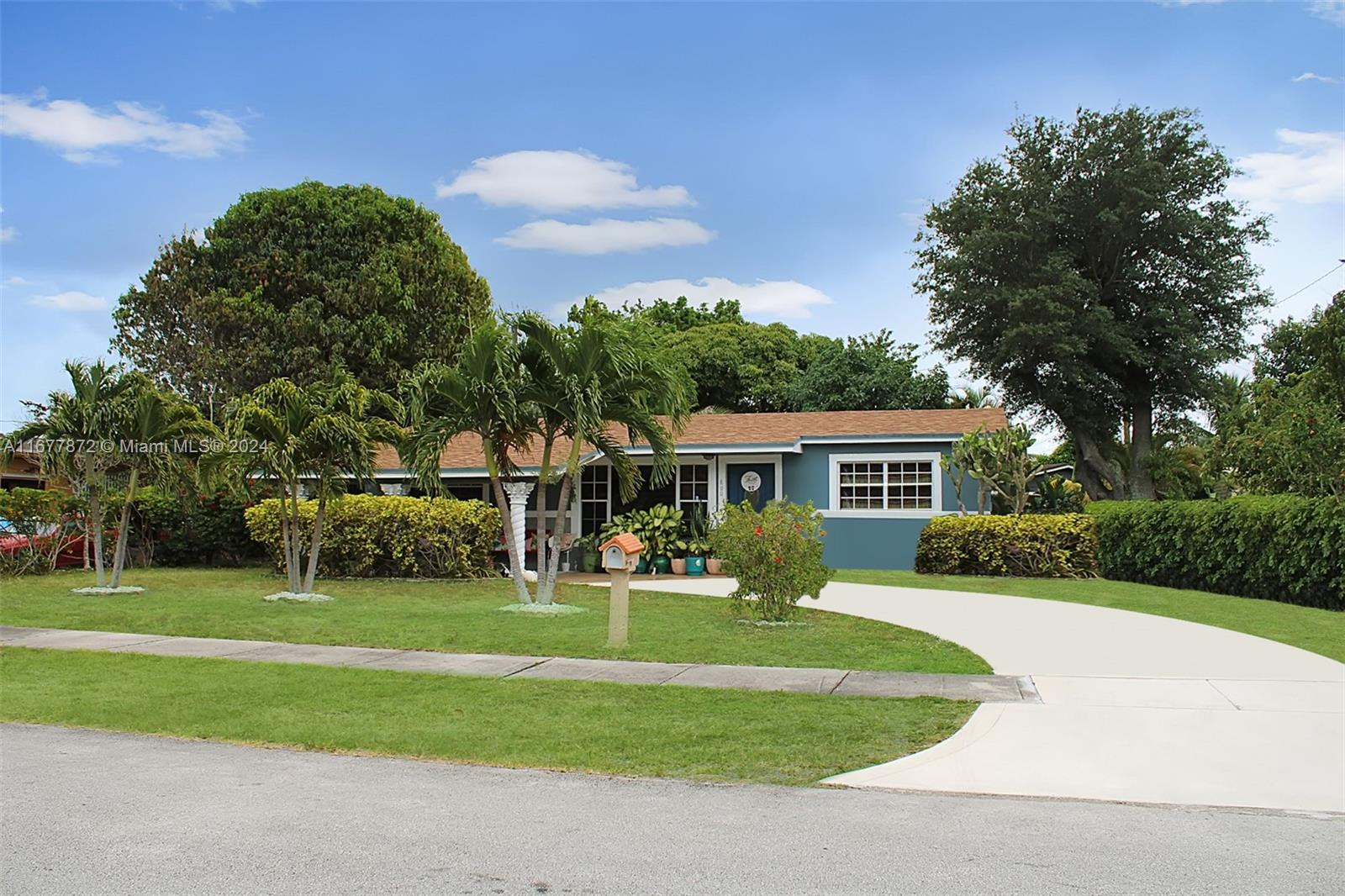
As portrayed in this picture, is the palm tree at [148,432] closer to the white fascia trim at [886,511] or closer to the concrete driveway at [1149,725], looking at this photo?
the concrete driveway at [1149,725]

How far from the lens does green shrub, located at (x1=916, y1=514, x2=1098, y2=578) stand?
1988 cm

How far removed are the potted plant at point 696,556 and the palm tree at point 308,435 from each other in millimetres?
7453

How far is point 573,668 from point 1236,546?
12.2 meters

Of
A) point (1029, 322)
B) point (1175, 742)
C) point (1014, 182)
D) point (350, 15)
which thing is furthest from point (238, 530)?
point (1014, 182)

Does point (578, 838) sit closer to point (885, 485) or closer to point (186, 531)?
point (885, 485)

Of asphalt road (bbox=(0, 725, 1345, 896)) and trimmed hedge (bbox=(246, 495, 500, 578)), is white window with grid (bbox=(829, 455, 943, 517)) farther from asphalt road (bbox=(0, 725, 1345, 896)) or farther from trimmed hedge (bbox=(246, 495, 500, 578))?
asphalt road (bbox=(0, 725, 1345, 896))

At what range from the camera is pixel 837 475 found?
72.6ft

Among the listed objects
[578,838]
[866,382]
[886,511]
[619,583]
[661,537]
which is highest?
[866,382]

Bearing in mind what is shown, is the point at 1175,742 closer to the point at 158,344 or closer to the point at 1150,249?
the point at 1150,249

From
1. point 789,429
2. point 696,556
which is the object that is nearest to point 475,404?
point 696,556

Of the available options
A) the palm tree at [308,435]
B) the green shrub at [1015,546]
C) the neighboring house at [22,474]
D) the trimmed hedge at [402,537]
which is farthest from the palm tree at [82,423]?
the neighboring house at [22,474]

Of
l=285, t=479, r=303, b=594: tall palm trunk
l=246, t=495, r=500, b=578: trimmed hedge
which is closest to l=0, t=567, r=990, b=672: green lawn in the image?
l=285, t=479, r=303, b=594: tall palm trunk

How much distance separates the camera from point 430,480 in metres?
14.6

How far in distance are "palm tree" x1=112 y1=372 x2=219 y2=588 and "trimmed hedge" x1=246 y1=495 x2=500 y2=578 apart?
9.78 ft
